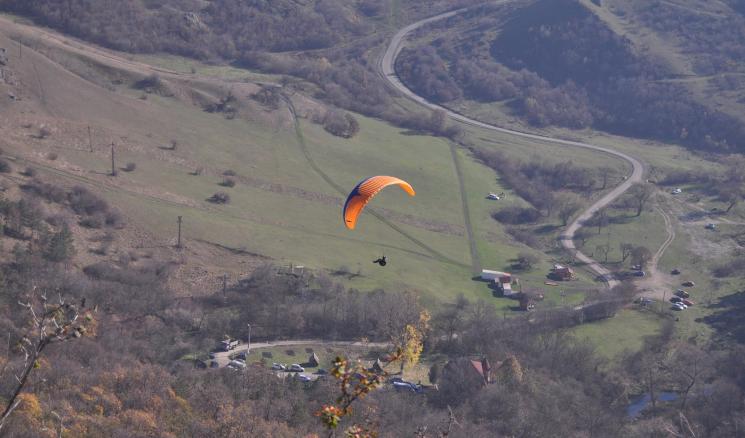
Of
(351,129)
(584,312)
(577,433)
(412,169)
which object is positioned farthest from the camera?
(351,129)

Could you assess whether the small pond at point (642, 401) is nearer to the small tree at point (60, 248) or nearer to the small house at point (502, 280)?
the small house at point (502, 280)

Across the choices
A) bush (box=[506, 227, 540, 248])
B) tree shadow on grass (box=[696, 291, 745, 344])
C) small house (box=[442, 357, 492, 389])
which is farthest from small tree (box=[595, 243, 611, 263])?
small house (box=[442, 357, 492, 389])

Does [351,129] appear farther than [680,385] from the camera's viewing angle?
Yes

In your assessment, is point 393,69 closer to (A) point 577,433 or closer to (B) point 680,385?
(B) point 680,385

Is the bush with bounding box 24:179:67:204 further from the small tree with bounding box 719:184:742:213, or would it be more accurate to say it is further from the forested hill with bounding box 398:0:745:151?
the forested hill with bounding box 398:0:745:151

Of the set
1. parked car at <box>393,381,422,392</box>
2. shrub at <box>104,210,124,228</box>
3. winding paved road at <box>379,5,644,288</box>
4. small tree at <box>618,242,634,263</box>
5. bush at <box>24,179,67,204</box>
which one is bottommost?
winding paved road at <box>379,5,644,288</box>

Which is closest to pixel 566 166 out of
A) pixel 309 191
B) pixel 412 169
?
pixel 412 169

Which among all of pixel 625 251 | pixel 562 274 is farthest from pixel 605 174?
pixel 562 274

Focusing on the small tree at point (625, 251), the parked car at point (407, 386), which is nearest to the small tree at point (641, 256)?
the small tree at point (625, 251)
